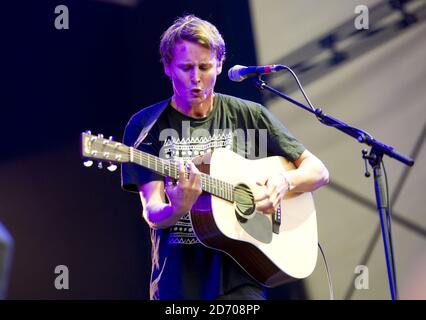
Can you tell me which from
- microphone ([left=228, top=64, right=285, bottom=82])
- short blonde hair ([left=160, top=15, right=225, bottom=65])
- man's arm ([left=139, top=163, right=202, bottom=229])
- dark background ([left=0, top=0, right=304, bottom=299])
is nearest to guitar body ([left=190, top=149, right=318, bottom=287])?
man's arm ([left=139, top=163, right=202, bottom=229])

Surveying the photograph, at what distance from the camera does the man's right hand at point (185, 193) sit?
2756 mm

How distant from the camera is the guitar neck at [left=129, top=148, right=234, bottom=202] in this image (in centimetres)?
Answer: 277

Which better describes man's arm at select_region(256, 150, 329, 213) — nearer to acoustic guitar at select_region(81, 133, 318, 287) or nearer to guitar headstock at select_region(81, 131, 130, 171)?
acoustic guitar at select_region(81, 133, 318, 287)

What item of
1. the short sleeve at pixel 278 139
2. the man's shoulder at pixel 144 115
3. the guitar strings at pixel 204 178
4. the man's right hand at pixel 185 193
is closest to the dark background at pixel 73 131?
the man's shoulder at pixel 144 115

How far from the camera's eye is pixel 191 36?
3178 mm

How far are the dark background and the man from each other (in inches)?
58.4

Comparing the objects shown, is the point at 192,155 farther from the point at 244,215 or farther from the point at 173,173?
the point at 244,215

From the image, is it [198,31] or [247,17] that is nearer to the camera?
[198,31]

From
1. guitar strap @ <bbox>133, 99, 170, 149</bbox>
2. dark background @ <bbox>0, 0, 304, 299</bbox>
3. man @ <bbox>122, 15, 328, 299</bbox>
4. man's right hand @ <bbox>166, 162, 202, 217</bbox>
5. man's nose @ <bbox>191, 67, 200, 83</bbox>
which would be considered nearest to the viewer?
→ man's right hand @ <bbox>166, 162, 202, 217</bbox>

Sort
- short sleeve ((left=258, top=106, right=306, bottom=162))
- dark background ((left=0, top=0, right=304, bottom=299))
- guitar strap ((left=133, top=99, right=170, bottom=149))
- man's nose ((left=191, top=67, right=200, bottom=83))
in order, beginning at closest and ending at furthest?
guitar strap ((left=133, top=99, right=170, bottom=149)), man's nose ((left=191, top=67, right=200, bottom=83)), short sleeve ((left=258, top=106, right=306, bottom=162)), dark background ((left=0, top=0, right=304, bottom=299))

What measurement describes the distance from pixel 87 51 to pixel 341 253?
2579mm
